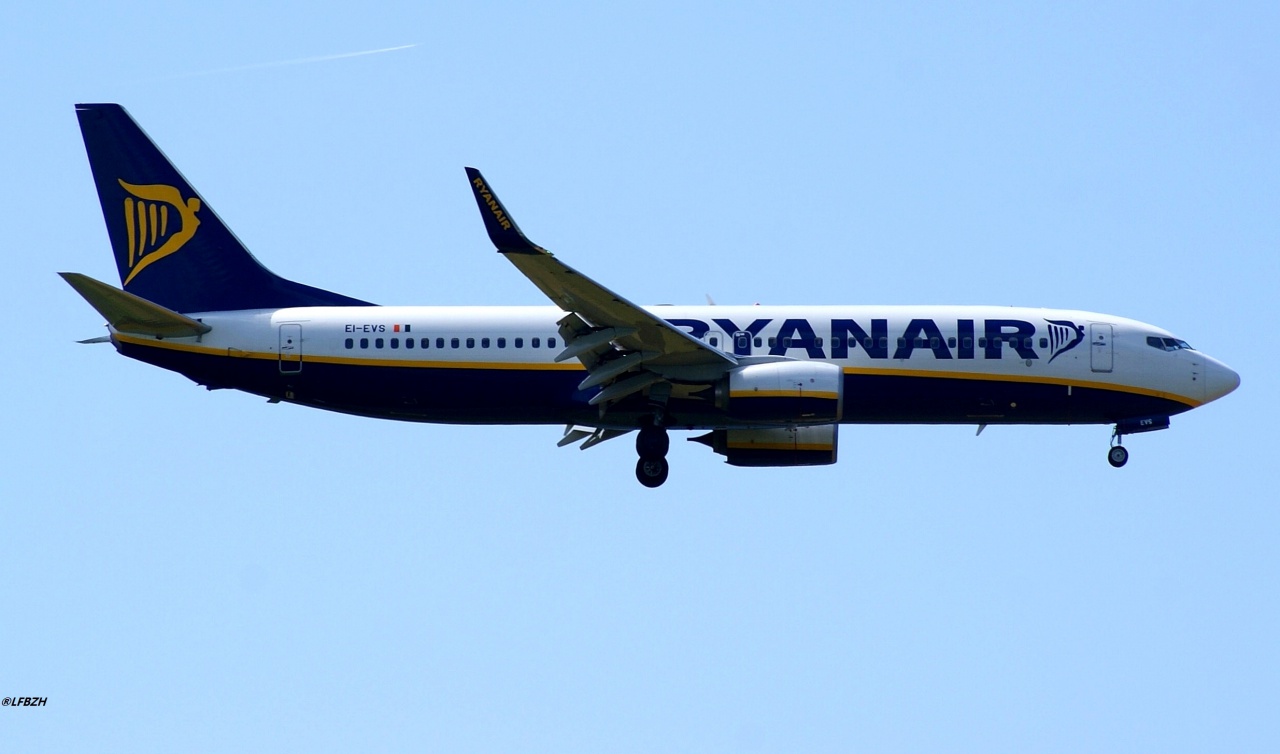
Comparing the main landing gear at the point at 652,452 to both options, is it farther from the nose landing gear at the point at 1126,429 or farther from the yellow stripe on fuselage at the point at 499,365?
the nose landing gear at the point at 1126,429

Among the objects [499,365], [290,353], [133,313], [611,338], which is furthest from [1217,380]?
[133,313]

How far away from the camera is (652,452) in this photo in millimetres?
41812

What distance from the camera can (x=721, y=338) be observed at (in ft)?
137

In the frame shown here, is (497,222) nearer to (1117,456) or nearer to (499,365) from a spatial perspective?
(499,365)

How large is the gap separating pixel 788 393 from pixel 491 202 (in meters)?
8.98

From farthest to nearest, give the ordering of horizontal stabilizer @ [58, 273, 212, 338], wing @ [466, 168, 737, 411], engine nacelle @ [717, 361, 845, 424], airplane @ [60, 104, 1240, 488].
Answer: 1. airplane @ [60, 104, 1240, 488]
2. engine nacelle @ [717, 361, 845, 424]
3. horizontal stabilizer @ [58, 273, 212, 338]
4. wing @ [466, 168, 737, 411]

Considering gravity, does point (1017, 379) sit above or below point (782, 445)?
above

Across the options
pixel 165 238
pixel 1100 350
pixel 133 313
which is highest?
pixel 165 238

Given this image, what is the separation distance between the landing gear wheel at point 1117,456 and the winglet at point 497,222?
16.5 m

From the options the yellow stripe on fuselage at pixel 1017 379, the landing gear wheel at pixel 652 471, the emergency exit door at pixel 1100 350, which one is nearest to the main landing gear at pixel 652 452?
the landing gear wheel at pixel 652 471

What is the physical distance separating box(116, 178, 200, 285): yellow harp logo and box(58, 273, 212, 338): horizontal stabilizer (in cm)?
232

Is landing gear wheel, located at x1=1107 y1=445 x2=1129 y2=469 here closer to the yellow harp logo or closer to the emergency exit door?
the emergency exit door

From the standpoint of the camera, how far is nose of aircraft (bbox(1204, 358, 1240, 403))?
4281 centimetres

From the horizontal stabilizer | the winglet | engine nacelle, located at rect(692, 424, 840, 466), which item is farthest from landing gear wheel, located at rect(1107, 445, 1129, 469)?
the horizontal stabilizer
